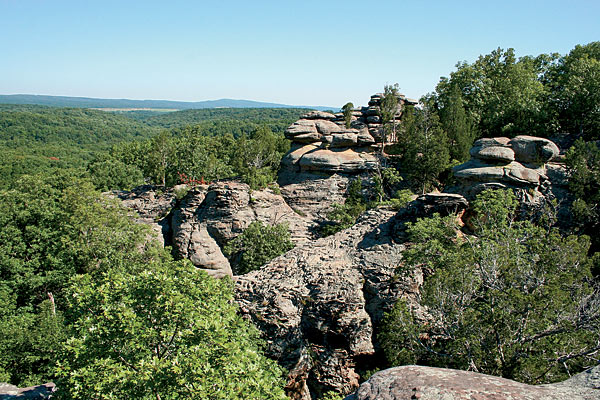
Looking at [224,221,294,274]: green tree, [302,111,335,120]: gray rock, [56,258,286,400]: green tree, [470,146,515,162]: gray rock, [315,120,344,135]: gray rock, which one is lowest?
[224,221,294,274]: green tree

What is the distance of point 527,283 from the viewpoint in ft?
41.7

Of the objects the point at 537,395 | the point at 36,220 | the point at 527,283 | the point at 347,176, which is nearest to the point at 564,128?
the point at 347,176

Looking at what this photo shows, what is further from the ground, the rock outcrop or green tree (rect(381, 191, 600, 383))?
the rock outcrop

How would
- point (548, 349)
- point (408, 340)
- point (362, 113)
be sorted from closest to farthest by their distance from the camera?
point (548, 349), point (408, 340), point (362, 113)

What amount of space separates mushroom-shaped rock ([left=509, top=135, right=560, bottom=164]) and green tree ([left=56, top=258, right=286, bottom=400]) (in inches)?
939

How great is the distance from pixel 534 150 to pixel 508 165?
96.0 inches

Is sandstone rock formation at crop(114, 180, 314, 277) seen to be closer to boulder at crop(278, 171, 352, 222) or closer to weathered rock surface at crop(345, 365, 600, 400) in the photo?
boulder at crop(278, 171, 352, 222)

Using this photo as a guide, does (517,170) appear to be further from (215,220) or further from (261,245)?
(215,220)

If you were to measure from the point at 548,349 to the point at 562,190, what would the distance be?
17671mm

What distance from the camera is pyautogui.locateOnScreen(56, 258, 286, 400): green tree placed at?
920cm

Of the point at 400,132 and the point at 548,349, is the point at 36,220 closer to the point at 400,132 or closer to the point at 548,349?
the point at 548,349

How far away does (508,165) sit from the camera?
26.3 metres

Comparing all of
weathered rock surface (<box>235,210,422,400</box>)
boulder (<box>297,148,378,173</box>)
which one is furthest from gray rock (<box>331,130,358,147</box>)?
weathered rock surface (<box>235,210,422,400</box>)

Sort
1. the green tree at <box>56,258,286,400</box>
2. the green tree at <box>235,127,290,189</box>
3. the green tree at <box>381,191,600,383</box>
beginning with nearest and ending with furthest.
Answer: the green tree at <box>56,258,286,400</box>, the green tree at <box>381,191,600,383</box>, the green tree at <box>235,127,290,189</box>
